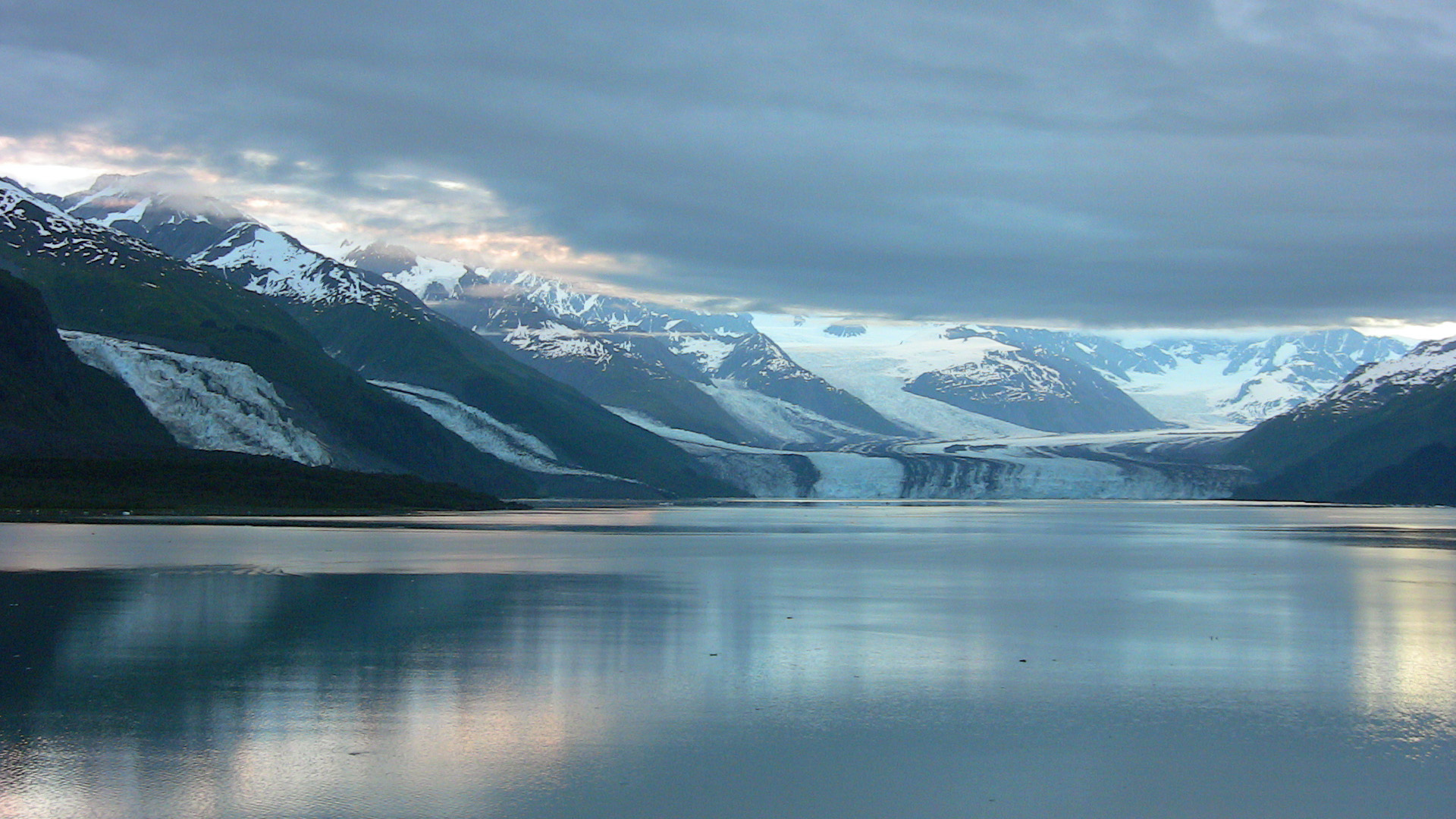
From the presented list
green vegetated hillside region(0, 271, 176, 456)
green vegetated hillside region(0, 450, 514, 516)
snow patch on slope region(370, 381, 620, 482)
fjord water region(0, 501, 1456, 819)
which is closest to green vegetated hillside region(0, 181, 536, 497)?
snow patch on slope region(370, 381, 620, 482)

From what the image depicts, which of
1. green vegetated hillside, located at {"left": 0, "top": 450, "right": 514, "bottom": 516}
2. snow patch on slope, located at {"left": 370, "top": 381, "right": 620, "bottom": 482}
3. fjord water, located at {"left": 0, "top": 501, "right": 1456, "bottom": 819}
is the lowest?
fjord water, located at {"left": 0, "top": 501, "right": 1456, "bottom": 819}

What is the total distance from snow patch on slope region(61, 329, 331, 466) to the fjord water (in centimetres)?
7991

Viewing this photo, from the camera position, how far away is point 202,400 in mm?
120875

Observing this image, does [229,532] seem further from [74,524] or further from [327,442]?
[327,442]

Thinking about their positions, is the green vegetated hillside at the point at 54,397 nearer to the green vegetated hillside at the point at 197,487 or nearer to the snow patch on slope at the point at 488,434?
the green vegetated hillside at the point at 197,487

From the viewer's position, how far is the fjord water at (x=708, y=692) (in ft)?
45.6

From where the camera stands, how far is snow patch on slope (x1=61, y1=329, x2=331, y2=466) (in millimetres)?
118000

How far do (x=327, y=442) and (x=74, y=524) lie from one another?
6965 centimetres

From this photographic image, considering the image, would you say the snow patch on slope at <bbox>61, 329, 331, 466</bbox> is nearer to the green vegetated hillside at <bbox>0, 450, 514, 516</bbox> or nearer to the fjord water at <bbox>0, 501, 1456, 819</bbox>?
the green vegetated hillside at <bbox>0, 450, 514, 516</bbox>

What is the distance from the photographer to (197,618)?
1046 inches

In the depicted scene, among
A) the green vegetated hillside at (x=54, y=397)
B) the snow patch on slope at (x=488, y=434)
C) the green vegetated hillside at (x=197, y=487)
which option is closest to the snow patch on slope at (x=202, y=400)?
the green vegetated hillside at (x=54, y=397)

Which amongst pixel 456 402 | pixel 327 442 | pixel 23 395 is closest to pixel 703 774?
pixel 23 395

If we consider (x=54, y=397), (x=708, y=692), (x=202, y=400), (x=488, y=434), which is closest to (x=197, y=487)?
(x=54, y=397)

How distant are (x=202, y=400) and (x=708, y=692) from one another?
111 meters
